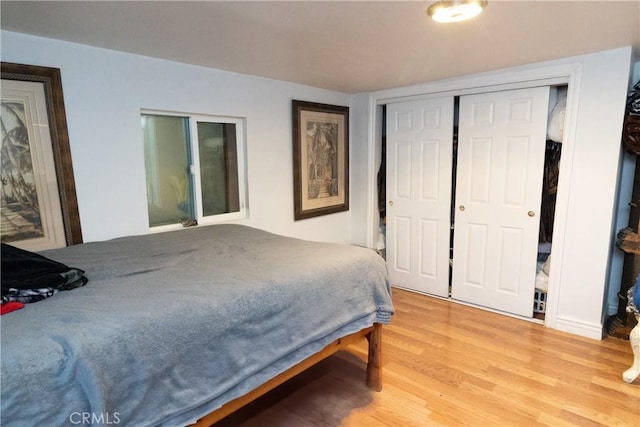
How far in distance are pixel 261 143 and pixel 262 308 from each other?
1951mm

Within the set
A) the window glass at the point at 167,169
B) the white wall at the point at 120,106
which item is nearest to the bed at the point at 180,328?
the white wall at the point at 120,106

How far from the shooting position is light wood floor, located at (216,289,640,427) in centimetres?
194

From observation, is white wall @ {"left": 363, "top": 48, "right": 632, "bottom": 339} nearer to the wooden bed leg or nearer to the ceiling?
the ceiling

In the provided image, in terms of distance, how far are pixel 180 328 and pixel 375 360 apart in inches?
51.8

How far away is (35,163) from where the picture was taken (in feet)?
6.70

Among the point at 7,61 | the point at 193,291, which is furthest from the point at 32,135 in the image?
the point at 193,291

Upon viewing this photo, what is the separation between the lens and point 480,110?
3.19m

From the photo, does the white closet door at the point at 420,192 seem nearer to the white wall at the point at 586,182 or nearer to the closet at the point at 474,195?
the closet at the point at 474,195

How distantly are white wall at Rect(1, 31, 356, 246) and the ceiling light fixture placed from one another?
5.67 ft

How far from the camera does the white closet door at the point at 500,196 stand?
2.97m

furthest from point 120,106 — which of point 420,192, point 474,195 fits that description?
point 474,195

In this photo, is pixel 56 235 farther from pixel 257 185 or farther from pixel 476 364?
pixel 476 364

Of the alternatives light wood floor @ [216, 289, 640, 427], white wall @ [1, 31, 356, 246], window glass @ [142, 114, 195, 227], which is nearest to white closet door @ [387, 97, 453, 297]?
light wood floor @ [216, 289, 640, 427]

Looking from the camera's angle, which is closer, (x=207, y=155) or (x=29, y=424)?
(x=29, y=424)
